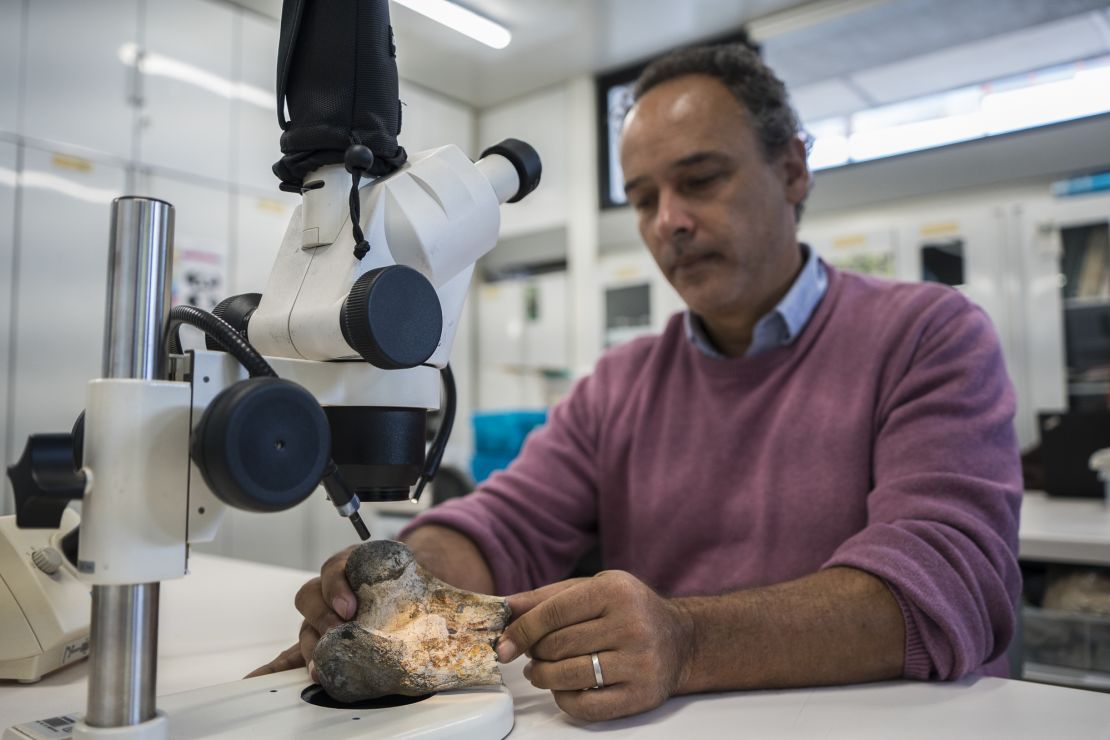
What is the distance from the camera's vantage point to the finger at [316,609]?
2.31 ft

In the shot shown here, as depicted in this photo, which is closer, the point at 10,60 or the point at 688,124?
the point at 688,124

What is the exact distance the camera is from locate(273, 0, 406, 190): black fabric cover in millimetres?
586

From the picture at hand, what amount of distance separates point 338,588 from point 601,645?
243 mm

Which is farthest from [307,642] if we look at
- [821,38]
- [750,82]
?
[821,38]

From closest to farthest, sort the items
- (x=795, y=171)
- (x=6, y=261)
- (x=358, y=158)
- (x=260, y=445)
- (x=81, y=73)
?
(x=260, y=445) → (x=358, y=158) → (x=795, y=171) → (x=6, y=261) → (x=81, y=73)

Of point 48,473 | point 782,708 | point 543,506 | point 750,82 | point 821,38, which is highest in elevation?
point 821,38

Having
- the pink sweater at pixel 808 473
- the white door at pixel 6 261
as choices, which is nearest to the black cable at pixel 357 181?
the pink sweater at pixel 808 473

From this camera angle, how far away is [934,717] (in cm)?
63

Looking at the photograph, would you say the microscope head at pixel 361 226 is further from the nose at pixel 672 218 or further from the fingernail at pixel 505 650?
the nose at pixel 672 218

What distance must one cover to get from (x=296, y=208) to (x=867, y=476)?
83 centimetres

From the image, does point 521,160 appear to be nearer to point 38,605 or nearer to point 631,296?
point 38,605

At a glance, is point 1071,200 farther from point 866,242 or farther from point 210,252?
point 210,252

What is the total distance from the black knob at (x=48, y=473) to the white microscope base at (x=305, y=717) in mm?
172

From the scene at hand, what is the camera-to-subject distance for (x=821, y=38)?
11.7 ft
